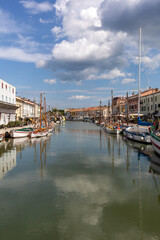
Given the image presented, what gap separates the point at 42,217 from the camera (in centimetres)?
1041

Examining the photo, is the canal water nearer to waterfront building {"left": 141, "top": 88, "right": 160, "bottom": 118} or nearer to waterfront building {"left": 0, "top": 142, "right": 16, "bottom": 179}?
waterfront building {"left": 0, "top": 142, "right": 16, "bottom": 179}

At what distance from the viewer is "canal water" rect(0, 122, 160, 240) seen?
30.1 ft

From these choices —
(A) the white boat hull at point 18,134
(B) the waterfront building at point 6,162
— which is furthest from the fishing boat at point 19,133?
(B) the waterfront building at point 6,162

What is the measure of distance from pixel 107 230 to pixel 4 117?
5364 cm

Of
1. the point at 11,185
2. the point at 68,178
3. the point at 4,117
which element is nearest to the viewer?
the point at 11,185

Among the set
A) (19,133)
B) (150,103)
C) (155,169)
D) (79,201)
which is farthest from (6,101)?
(150,103)

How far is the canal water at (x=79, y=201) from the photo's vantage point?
9180 millimetres

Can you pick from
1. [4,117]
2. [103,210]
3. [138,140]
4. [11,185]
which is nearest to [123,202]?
[103,210]

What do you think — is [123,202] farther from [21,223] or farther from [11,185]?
[11,185]

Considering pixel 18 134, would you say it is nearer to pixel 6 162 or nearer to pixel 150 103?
pixel 6 162

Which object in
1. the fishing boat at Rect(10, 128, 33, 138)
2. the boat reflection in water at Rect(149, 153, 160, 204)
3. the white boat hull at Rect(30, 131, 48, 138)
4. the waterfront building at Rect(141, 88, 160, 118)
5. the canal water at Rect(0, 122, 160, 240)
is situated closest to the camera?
the canal water at Rect(0, 122, 160, 240)

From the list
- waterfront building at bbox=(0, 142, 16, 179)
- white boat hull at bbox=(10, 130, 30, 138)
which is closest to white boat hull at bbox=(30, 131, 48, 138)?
white boat hull at bbox=(10, 130, 30, 138)

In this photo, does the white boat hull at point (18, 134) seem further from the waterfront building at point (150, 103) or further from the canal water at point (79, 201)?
the waterfront building at point (150, 103)

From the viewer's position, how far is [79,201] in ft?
40.1
